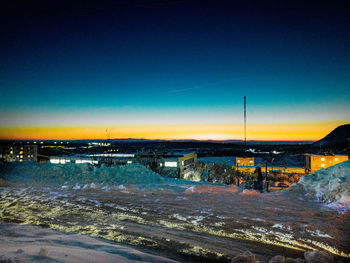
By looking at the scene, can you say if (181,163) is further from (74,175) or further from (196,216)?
(196,216)

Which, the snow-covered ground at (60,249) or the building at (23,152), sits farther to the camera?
the building at (23,152)

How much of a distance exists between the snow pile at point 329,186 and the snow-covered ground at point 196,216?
3 centimetres

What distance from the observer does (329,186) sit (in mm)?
7383

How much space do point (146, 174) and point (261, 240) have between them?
356 inches

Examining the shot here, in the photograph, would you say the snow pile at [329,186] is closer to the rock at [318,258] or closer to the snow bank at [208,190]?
the snow bank at [208,190]

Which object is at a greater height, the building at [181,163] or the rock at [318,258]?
the rock at [318,258]

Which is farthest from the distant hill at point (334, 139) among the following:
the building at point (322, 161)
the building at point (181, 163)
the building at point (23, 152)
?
the building at point (23, 152)

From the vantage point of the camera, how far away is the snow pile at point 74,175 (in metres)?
11.3

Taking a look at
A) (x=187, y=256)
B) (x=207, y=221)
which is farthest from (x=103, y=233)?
(x=207, y=221)

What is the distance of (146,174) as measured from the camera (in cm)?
1262

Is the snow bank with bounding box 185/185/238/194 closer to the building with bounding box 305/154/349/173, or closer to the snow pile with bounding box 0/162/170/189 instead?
the snow pile with bounding box 0/162/170/189

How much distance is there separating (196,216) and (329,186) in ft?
16.7

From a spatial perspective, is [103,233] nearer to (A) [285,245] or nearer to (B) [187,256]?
(B) [187,256]

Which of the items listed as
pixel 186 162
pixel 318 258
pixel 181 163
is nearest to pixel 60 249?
pixel 318 258
